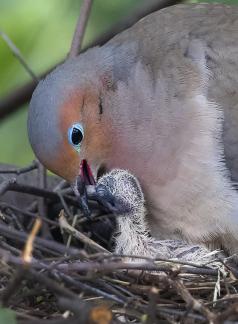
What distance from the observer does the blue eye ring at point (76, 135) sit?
4.24 metres

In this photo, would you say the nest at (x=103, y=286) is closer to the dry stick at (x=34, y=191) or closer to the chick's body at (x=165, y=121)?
the dry stick at (x=34, y=191)

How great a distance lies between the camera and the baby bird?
4168 millimetres

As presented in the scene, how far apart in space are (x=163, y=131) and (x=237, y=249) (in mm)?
643

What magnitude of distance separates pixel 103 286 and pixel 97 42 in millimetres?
2100

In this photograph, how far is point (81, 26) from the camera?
477 cm

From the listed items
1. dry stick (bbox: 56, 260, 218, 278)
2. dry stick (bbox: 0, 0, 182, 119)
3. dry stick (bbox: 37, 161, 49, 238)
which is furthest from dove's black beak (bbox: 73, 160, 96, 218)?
dry stick (bbox: 0, 0, 182, 119)

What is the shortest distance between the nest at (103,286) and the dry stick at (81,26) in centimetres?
86

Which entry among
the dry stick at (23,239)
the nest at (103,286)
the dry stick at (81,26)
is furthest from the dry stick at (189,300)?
the dry stick at (81,26)

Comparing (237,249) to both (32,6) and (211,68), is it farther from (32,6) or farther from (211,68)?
(32,6)

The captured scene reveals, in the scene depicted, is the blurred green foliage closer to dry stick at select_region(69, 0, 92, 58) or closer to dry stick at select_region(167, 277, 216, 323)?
dry stick at select_region(69, 0, 92, 58)

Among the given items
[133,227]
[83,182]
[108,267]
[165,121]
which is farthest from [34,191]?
[108,267]

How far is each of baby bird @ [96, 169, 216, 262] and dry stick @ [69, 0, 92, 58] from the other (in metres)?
0.90

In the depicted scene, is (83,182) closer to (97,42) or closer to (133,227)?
(133,227)

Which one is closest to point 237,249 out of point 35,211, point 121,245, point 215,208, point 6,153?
point 215,208
